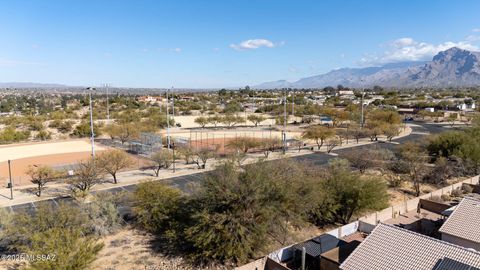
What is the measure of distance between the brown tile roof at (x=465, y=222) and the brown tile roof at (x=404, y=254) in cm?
499

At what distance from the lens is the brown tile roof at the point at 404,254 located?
1641 cm

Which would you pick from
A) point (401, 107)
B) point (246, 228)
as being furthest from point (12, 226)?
point (401, 107)

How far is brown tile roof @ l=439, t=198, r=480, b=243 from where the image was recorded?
21.1 m

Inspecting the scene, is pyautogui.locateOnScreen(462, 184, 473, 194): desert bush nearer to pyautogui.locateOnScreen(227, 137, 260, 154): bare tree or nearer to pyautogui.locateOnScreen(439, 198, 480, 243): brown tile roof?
pyautogui.locateOnScreen(439, 198, 480, 243): brown tile roof

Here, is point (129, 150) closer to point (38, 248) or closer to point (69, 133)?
point (69, 133)

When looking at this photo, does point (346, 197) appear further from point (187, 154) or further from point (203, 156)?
point (187, 154)

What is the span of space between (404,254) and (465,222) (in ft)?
24.5

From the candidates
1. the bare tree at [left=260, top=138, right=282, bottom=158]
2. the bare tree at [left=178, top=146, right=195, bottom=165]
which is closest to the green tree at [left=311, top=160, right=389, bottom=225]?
the bare tree at [left=178, top=146, right=195, bottom=165]

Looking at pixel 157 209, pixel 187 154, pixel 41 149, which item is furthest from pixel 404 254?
pixel 41 149

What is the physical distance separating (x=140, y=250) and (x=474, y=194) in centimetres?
3015

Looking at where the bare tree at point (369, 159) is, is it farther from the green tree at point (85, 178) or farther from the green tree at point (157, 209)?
the green tree at point (85, 178)

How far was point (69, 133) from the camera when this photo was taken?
76188mm

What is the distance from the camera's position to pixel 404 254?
1727cm

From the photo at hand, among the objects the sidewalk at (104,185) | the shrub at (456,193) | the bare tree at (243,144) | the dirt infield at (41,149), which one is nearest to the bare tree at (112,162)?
the sidewalk at (104,185)
